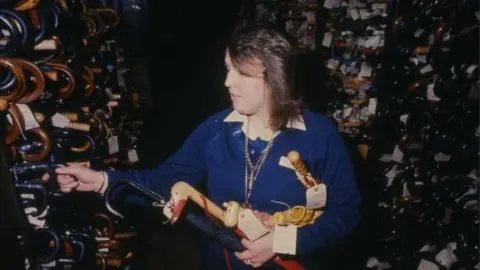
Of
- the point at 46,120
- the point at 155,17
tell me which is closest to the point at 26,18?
the point at 46,120

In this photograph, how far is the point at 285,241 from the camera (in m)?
1.32

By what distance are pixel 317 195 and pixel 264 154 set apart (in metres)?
0.22

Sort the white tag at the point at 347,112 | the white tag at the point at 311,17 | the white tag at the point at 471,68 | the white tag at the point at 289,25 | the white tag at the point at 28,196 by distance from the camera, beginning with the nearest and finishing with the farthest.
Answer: the white tag at the point at 28,196, the white tag at the point at 471,68, the white tag at the point at 347,112, the white tag at the point at 311,17, the white tag at the point at 289,25

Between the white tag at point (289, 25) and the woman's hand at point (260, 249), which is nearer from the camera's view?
the woman's hand at point (260, 249)

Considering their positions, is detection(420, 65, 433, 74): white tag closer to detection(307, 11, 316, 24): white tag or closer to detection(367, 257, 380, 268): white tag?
detection(367, 257, 380, 268): white tag

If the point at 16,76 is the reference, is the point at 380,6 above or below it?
above

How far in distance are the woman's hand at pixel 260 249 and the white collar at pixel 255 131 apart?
33 centimetres

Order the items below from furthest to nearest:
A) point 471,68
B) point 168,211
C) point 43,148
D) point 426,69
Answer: point 426,69 < point 471,68 < point 168,211 < point 43,148

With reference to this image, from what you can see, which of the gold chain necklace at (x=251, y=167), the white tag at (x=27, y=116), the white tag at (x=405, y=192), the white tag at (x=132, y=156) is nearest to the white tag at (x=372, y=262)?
the white tag at (x=405, y=192)

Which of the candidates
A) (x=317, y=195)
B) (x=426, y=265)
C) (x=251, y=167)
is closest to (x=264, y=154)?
A: (x=251, y=167)

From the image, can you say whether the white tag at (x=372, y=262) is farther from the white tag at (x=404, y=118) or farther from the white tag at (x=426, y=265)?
the white tag at (x=404, y=118)

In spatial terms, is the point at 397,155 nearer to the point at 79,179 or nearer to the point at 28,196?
the point at 79,179

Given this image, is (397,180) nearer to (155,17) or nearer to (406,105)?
(406,105)

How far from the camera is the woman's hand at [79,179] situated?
1184 mm
